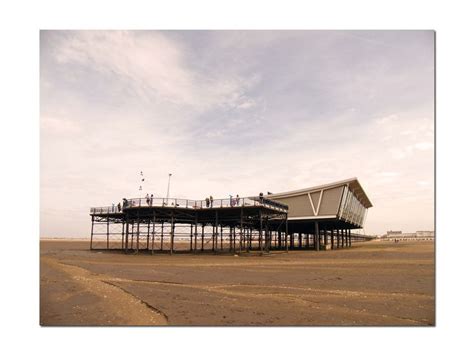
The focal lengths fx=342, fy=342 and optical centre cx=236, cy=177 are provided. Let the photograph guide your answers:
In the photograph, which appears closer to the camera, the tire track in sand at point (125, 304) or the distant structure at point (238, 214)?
the tire track in sand at point (125, 304)

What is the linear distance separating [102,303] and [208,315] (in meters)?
4.05

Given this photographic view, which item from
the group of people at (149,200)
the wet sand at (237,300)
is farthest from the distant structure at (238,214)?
the wet sand at (237,300)

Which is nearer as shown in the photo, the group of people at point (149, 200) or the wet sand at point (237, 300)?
the wet sand at point (237, 300)

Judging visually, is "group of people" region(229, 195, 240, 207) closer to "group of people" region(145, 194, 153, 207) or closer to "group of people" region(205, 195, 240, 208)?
"group of people" region(205, 195, 240, 208)

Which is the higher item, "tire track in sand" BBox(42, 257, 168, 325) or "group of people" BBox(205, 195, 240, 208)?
"group of people" BBox(205, 195, 240, 208)

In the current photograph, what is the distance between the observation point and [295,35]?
40.8 feet

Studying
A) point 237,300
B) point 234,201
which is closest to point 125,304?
point 237,300

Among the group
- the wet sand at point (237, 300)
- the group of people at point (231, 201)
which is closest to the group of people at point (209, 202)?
the group of people at point (231, 201)

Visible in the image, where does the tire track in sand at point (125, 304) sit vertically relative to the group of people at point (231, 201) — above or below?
below

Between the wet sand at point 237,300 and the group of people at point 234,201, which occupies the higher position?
the group of people at point 234,201

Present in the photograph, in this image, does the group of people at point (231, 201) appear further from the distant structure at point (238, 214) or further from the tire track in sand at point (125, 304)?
the tire track in sand at point (125, 304)

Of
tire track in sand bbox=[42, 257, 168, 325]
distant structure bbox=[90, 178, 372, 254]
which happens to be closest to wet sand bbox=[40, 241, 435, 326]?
tire track in sand bbox=[42, 257, 168, 325]

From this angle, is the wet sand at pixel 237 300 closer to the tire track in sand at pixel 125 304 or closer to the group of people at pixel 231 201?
the tire track in sand at pixel 125 304

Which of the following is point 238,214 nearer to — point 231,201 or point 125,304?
point 231,201
